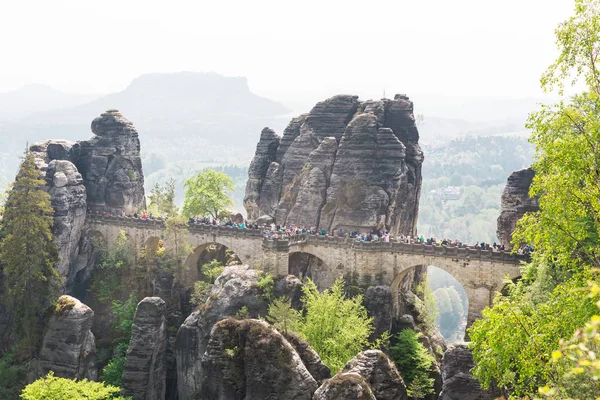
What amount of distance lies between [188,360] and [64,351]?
11.6 m

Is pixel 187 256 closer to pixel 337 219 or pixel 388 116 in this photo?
A: pixel 337 219

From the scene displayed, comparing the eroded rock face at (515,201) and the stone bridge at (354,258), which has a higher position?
the eroded rock face at (515,201)

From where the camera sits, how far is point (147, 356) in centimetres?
4966

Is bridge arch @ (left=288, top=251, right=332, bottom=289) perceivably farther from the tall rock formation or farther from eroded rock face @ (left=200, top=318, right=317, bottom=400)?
eroded rock face @ (left=200, top=318, right=317, bottom=400)

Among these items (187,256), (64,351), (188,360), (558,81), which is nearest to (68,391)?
(188,360)

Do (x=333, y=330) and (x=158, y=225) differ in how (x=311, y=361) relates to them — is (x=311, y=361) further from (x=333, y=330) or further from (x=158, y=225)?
(x=158, y=225)

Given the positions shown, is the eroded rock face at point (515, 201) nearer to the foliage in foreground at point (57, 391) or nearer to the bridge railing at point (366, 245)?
the bridge railing at point (366, 245)

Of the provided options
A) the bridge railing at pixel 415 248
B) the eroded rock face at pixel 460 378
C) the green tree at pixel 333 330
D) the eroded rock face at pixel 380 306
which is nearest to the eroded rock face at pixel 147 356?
the bridge railing at pixel 415 248

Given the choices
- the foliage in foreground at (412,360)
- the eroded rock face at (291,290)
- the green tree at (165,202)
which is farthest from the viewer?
the green tree at (165,202)

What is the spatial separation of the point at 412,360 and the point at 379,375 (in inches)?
803

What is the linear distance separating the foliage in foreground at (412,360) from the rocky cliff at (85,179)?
3427cm

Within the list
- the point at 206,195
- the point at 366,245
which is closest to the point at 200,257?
the point at 206,195

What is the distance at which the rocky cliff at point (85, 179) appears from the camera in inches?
2452

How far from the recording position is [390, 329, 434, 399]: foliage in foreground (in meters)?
44.1
